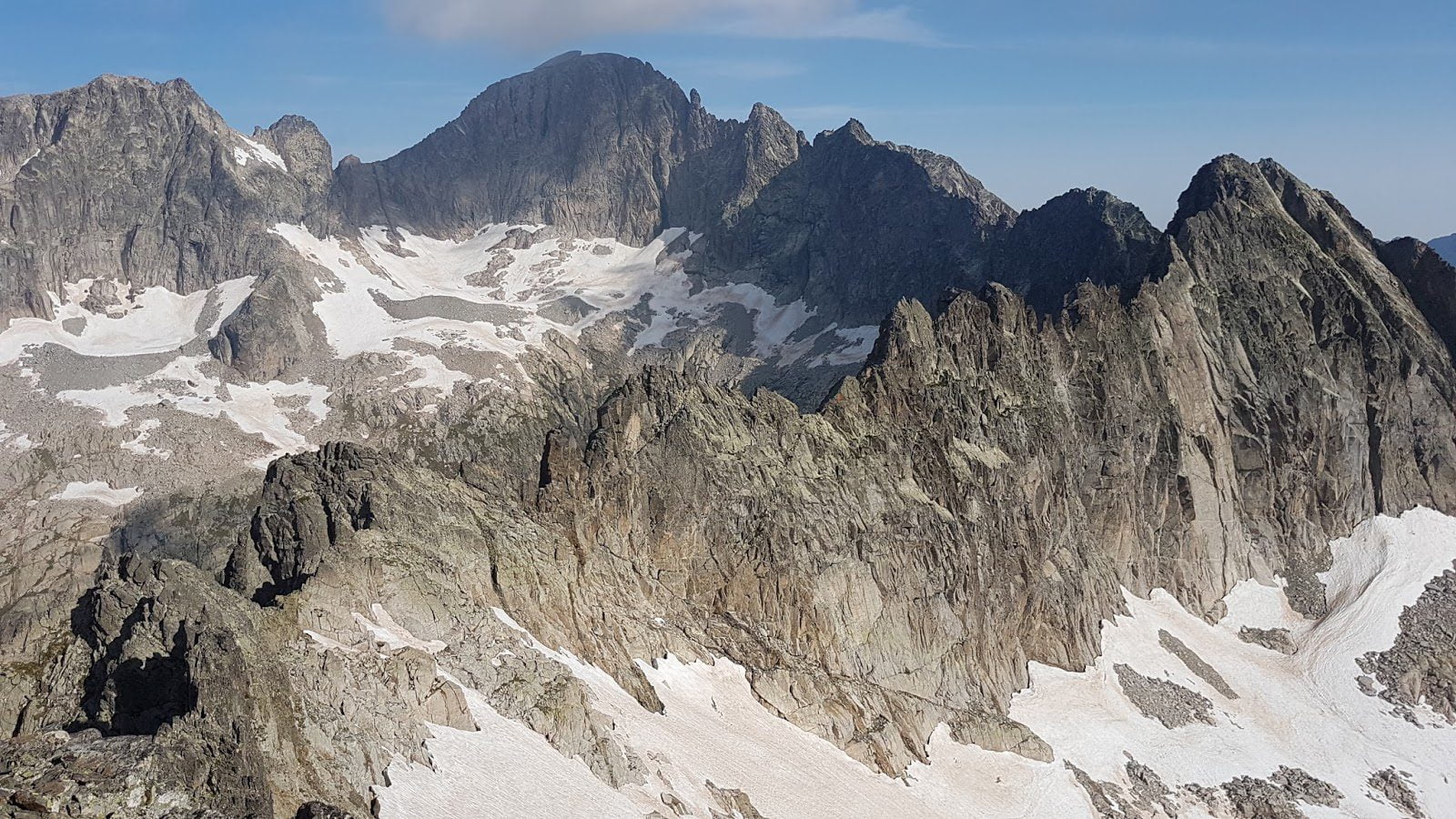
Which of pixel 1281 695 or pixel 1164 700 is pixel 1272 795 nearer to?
pixel 1164 700

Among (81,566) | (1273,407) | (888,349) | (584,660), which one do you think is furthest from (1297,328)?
(81,566)

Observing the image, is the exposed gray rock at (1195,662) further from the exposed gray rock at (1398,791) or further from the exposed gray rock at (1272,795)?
the exposed gray rock at (1398,791)

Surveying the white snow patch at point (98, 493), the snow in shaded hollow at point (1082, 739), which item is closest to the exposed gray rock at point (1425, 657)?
the snow in shaded hollow at point (1082, 739)

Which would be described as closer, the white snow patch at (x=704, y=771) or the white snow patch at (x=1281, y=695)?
the white snow patch at (x=704, y=771)

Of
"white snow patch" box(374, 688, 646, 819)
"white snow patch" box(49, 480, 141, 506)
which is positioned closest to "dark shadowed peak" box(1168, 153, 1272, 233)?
"white snow patch" box(374, 688, 646, 819)

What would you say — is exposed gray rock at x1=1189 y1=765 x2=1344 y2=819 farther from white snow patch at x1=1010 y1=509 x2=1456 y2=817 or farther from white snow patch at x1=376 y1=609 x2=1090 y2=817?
white snow patch at x1=376 y1=609 x2=1090 y2=817

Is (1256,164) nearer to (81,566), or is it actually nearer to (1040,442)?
(1040,442)
